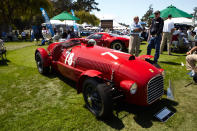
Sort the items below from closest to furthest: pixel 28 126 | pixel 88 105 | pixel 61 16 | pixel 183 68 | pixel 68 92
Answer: pixel 28 126
pixel 88 105
pixel 68 92
pixel 183 68
pixel 61 16

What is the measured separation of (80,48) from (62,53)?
2.33ft

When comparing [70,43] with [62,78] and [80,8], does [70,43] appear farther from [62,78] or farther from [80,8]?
[80,8]

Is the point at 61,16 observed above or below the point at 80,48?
above

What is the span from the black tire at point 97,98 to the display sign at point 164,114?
97 cm

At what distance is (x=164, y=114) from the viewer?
277 centimetres

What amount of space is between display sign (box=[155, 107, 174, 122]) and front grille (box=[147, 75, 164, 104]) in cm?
31

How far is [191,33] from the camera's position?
943cm

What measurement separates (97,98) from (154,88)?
1.08 meters

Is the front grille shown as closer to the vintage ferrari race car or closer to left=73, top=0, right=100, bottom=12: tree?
the vintage ferrari race car

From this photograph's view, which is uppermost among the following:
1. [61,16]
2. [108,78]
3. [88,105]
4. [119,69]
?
[61,16]

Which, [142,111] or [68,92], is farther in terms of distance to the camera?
[68,92]

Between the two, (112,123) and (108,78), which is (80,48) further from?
(112,123)

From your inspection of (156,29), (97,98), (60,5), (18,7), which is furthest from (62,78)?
(60,5)

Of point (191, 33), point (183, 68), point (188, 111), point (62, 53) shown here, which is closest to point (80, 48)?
point (62, 53)
